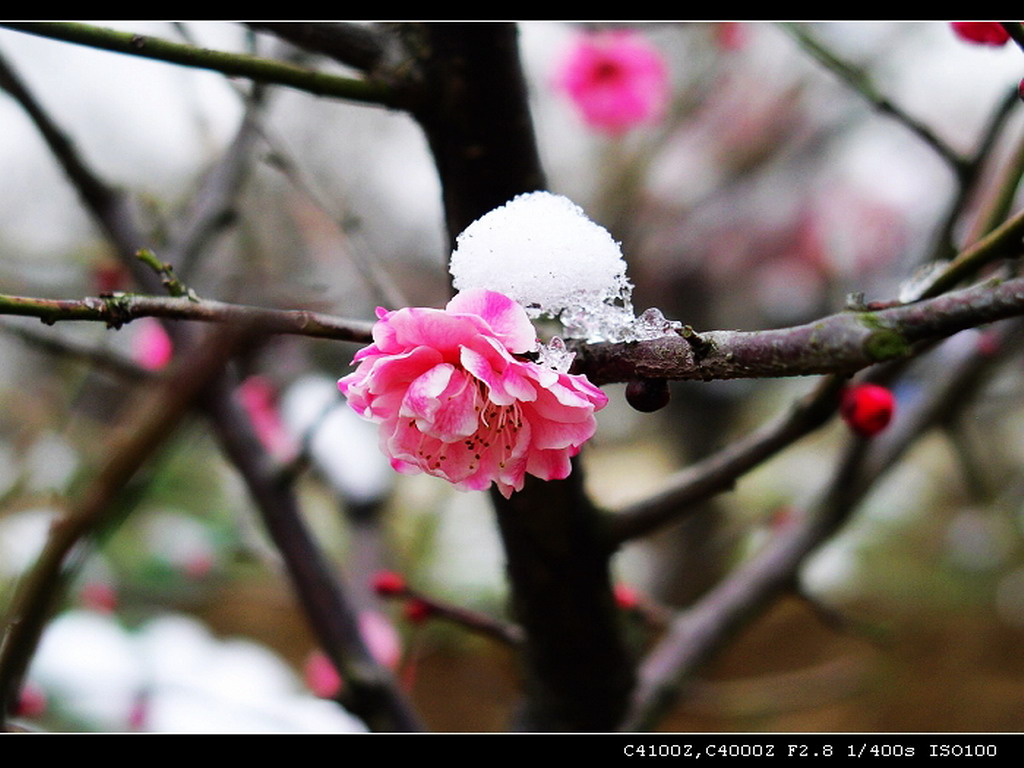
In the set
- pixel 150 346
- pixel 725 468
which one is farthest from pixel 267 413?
pixel 725 468

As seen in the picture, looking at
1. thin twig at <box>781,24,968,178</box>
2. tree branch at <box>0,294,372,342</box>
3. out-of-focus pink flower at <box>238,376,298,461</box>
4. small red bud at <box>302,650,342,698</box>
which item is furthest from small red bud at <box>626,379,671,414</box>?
out-of-focus pink flower at <box>238,376,298,461</box>

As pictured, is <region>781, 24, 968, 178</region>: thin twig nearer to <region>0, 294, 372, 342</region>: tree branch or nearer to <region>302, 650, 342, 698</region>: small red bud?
<region>0, 294, 372, 342</region>: tree branch

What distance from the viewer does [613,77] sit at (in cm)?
186

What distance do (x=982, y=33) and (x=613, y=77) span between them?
1306 millimetres

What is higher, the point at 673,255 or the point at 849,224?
Answer: the point at 849,224

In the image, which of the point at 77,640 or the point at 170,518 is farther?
the point at 170,518

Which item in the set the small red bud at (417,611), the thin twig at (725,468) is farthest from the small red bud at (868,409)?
the small red bud at (417,611)

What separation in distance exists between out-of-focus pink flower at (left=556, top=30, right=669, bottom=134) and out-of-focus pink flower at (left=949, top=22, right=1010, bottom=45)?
1245 mm

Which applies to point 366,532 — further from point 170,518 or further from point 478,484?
point 478,484

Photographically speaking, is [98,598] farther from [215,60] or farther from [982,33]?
[982,33]

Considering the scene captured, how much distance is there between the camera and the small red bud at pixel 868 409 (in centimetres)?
59
